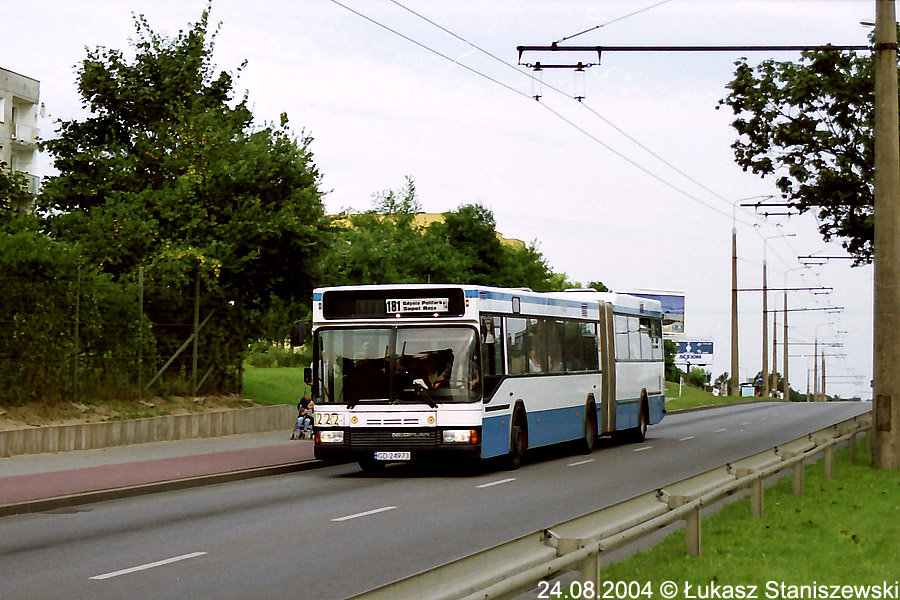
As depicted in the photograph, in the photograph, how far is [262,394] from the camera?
39.9 m

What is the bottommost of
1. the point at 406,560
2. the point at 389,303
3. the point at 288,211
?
the point at 406,560

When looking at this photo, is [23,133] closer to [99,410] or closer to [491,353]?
[99,410]

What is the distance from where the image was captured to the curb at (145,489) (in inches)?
637

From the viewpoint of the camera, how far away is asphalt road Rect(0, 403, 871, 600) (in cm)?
1070

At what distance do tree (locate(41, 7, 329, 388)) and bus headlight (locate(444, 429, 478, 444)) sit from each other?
11501 millimetres

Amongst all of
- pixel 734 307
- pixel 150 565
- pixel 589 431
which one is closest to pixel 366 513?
pixel 150 565

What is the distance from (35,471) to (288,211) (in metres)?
13.4

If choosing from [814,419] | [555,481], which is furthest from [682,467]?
[814,419]

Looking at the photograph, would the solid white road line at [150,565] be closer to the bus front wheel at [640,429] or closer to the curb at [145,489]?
the curb at [145,489]

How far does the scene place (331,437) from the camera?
21.3 m

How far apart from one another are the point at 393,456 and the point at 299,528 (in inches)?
270

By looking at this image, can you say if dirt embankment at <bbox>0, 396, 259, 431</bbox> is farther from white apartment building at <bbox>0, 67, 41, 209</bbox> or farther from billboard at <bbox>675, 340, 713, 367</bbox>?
billboard at <bbox>675, 340, 713, 367</bbox>

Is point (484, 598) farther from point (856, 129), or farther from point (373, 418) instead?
point (856, 129)

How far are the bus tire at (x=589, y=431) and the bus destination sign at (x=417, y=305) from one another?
6.88 metres
